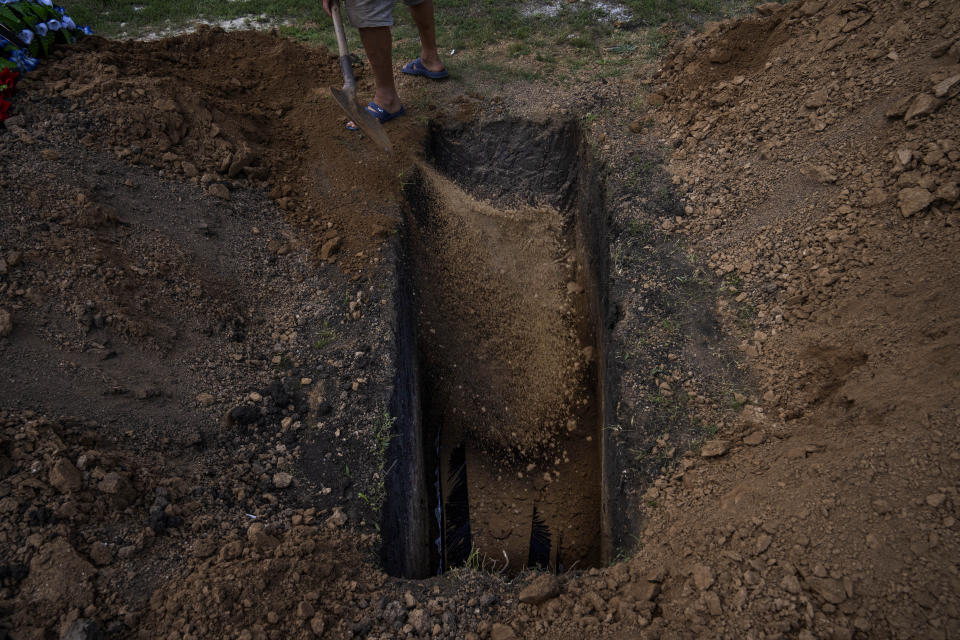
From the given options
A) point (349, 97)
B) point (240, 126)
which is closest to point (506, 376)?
point (349, 97)

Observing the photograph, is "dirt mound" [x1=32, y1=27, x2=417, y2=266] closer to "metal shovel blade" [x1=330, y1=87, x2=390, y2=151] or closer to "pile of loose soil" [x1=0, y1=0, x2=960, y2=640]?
"pile of loose soil" [x1=0, y1=0, x2=960, y2=640]

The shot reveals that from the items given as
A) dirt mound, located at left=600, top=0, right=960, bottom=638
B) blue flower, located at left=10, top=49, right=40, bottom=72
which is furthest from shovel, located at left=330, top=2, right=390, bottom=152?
dirt mound, located at left=600, top=0, right=960, bottom=638

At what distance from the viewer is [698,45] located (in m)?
4.90

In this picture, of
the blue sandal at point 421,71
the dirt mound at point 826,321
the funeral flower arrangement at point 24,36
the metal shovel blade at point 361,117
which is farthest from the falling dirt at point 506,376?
the funeral flower arrangement at point 24,36

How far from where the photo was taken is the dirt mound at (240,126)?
3988 mm

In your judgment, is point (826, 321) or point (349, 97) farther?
point (349, 97)

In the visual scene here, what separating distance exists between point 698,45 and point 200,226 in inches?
173

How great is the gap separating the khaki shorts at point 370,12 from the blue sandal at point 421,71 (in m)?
1.23

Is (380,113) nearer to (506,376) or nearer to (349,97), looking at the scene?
(349,97)

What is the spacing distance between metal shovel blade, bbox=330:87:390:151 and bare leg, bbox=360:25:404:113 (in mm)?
427

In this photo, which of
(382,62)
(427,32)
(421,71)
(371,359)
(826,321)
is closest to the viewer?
(826,321)

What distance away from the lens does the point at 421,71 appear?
5.47m

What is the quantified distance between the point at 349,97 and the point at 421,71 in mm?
1516

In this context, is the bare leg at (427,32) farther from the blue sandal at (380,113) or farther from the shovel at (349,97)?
the shovel at (349,97)
